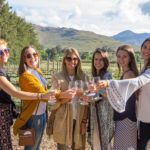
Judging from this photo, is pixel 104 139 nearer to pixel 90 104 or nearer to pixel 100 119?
pixel 100 119

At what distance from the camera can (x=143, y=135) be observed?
2531 mm

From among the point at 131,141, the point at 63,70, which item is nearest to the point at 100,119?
the point at 131,141

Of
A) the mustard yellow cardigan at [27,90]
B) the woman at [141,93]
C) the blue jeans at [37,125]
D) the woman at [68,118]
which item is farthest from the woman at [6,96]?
the woman at [141,93]

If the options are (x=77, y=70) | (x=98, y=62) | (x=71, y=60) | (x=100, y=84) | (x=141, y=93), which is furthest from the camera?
(x=98, y=62)

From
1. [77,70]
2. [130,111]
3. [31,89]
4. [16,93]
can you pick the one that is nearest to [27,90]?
[31,89]

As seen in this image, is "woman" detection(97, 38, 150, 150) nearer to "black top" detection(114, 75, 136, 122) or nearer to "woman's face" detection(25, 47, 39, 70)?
"black top" detection(114, 75, 136, 122)

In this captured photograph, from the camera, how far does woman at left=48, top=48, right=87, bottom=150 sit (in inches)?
116

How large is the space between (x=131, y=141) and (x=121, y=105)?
780mm

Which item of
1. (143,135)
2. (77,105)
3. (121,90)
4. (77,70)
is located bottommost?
(143,135)

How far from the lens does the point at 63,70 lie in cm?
308

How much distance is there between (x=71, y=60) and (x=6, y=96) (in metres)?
1.06

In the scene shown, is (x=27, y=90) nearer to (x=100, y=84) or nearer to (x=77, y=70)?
(x=77, y=70)

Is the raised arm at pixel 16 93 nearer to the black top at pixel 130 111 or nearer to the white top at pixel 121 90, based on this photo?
the white top at pixel 121 90

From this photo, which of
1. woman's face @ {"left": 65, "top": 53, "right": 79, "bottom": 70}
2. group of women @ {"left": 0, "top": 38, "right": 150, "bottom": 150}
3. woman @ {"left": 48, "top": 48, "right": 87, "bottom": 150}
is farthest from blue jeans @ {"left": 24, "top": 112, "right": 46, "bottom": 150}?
woman's face @ {"left": 65, "top": 53, "right": 79, "bottom": 70}
